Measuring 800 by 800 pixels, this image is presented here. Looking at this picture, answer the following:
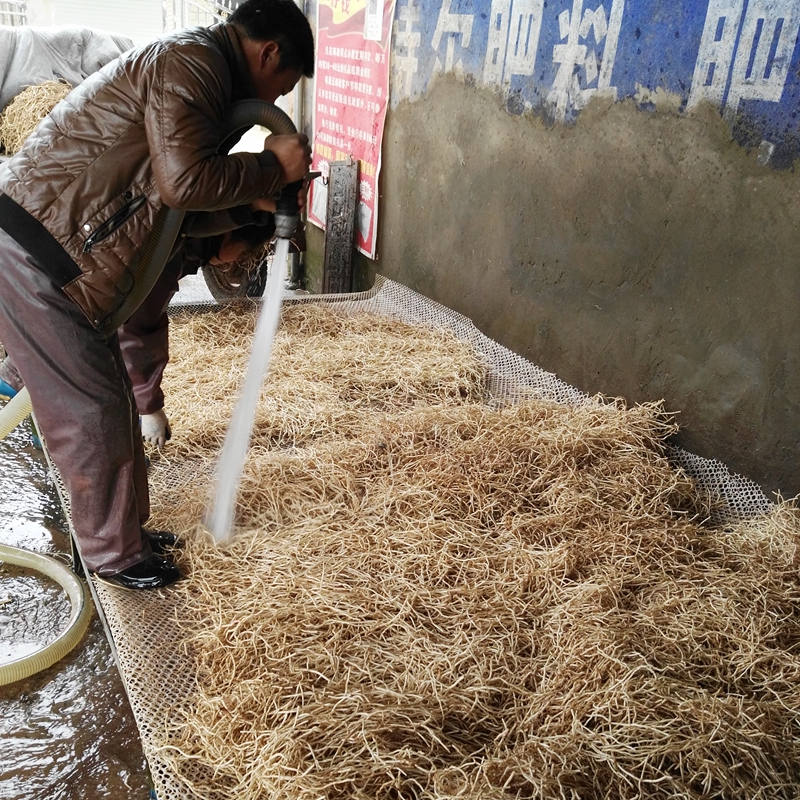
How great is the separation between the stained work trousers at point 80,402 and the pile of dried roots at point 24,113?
6.68 meters

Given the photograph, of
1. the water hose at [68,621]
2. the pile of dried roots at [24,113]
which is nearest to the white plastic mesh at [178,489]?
the water hose at [68,621]

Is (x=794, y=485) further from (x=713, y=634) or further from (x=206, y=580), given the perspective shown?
(x=206, y=580)

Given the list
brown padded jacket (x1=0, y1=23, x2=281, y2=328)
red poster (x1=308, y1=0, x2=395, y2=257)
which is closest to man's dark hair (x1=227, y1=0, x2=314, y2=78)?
brown padded jacket (x1=0, y1=23, x2=281, y2=328)

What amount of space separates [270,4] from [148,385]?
1.56 m

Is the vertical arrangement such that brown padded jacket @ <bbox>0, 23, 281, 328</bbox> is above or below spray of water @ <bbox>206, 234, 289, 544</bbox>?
above

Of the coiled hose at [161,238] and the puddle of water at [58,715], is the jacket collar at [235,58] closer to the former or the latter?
the coiled hose at [161,238]

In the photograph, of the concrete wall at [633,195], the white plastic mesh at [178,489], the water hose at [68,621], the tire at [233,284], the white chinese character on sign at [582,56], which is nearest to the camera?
the white plastic mesh at [178,489]

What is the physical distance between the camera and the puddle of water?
6.32 feet

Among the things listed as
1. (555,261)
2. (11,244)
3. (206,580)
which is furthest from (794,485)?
(11,244)

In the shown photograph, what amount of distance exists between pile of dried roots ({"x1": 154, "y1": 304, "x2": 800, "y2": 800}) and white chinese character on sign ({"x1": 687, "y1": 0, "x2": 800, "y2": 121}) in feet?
4.24

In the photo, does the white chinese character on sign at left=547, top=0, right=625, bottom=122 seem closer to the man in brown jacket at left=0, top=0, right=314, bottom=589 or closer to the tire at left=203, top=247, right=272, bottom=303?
the man in brown jacket at left=0, top=0, right=314, bottom=589

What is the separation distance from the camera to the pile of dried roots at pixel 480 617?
1551mm

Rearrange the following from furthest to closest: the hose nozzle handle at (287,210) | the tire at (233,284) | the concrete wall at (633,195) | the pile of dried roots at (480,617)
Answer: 1. the tire at (233,284)
2. the concrete wall at (633,195)
3. the hose nozzle handle at (287,210)
4. the pile of dried roots at (480,617)

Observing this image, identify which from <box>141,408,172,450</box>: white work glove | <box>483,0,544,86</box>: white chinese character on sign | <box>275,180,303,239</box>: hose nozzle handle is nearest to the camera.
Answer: <box>275,180,303,239</box>: hose nozzle handle
